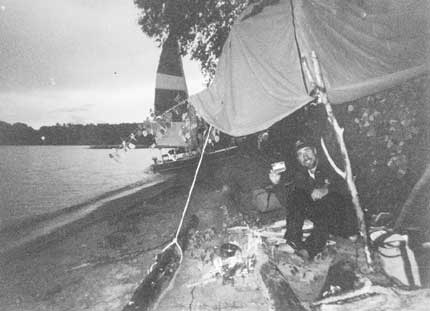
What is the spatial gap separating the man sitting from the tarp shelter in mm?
1319

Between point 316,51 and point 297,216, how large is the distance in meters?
2.61

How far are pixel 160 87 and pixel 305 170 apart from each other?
22.0m

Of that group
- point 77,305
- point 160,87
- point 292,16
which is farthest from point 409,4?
point 160,87

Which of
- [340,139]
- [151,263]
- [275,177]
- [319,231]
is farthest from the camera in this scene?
[151,263]

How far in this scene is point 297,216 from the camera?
4945 mm

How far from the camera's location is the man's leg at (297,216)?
16.2 feet

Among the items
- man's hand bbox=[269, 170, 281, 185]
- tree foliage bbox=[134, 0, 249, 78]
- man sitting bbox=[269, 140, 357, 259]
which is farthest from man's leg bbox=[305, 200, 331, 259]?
tree foliage bbox=[134, 0, 249, 78]

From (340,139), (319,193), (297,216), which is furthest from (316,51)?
(297,216)

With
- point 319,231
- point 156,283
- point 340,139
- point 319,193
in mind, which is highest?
point 340,139

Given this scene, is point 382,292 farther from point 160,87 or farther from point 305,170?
point 160,87

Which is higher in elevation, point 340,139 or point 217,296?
point 340,139

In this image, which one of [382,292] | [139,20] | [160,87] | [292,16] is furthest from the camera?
[160,87]

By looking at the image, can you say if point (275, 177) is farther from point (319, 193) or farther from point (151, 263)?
point (151, 263)

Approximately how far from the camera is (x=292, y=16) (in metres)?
4.26
